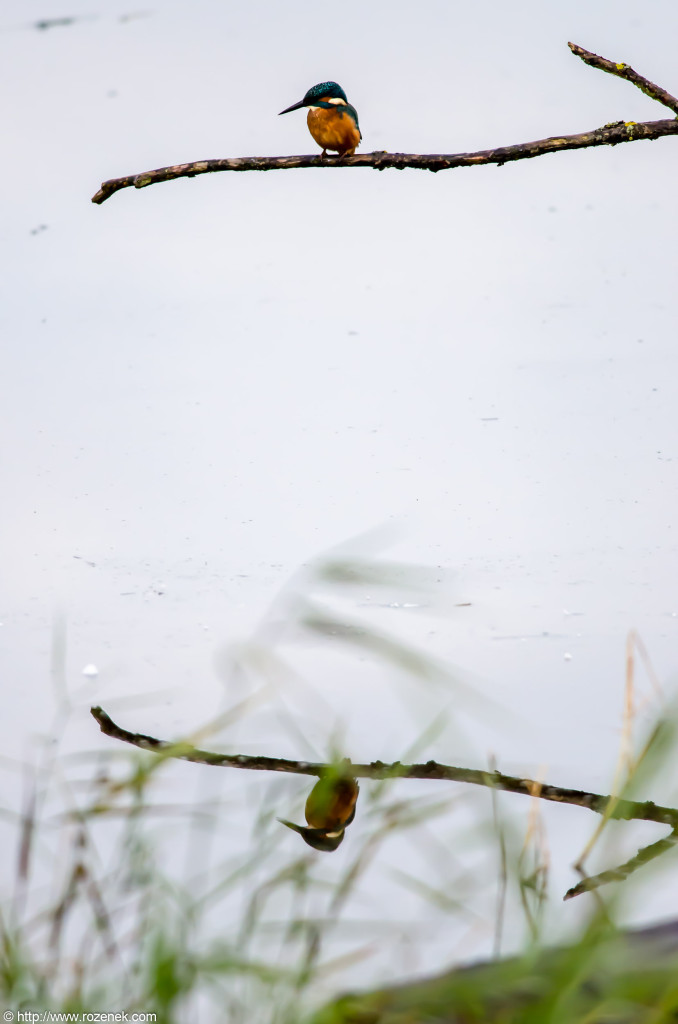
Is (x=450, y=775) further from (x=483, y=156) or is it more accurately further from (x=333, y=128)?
(x=333, y=128)

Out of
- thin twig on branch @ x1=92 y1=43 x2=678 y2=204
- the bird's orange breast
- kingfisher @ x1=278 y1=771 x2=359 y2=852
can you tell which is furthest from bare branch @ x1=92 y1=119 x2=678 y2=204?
kingfisher @ x1=278 y1=771 x2=359 y2=852

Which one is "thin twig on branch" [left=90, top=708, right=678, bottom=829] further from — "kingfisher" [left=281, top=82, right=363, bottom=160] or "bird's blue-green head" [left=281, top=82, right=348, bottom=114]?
"bird's blue-green head" [left=281, top=82, right=348, bottom=114]

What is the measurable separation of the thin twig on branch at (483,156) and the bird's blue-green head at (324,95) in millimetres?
473

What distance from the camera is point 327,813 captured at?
6.13 feet

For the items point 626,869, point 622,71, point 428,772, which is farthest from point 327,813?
point 622,71

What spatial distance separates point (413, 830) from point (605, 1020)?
20.1 inches

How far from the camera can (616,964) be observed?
1.25 m

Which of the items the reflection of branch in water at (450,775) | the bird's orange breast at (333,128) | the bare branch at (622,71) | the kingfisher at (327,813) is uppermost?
the bare branch at (622,71)

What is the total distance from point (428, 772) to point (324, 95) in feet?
6.13

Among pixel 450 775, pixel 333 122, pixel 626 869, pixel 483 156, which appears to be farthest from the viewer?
pixel 333 122

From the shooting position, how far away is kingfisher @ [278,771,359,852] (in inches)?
71.1

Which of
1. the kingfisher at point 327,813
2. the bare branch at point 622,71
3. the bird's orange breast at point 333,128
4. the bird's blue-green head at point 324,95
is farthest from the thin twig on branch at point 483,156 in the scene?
the kingfisher at point 327,813

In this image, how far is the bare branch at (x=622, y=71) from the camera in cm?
248

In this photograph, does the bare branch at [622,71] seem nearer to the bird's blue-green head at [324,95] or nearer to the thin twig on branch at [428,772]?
the bird's blue-green head at [324,95]
